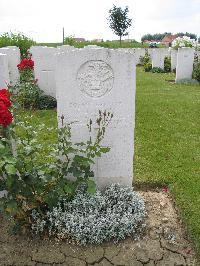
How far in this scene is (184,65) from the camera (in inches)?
555

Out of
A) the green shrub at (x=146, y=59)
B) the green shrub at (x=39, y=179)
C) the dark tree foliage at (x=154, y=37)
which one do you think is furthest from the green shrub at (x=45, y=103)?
the dark tree foliage at (x=154, y=37)

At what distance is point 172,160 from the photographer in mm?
5418

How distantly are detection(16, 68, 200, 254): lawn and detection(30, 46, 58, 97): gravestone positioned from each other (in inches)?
42.0

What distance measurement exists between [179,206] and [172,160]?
1401 mm

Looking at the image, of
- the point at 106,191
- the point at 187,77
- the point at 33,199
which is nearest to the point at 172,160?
the point at 106,191

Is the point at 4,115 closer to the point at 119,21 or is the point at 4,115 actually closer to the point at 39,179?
the point at 39,179

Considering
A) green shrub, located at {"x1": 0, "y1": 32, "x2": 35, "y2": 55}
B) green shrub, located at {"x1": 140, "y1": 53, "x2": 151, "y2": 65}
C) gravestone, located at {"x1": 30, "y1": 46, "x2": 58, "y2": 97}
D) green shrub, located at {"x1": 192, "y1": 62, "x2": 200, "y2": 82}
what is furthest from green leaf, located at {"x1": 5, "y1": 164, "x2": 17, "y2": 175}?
green shrub, located at {"x1": 140, "y1": 53, "x2": 151, "y2": 65}

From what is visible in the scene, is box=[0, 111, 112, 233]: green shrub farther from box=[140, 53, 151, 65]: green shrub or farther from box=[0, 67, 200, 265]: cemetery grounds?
box=[140, 53, 151, 65]: green shrub

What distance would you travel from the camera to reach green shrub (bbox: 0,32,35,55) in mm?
17406

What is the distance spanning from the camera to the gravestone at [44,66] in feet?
29.3

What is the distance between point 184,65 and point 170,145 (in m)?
8.85

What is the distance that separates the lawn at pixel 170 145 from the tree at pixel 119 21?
82.8 ft

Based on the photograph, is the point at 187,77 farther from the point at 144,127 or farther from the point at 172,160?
the point at 172,160

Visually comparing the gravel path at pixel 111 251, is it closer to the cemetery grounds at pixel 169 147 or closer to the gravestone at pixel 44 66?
the cemetery grounds at pixel 169 147
